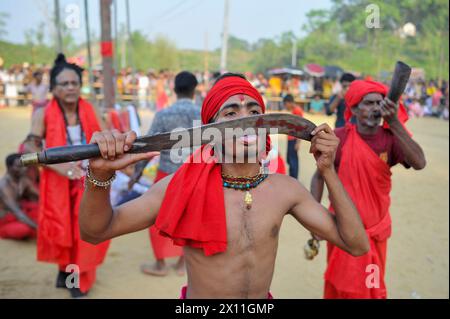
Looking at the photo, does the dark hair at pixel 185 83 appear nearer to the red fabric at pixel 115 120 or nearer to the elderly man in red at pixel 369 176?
the elderly man in red at pixel 369 176

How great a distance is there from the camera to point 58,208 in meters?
4.07

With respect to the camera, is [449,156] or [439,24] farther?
[439,24]

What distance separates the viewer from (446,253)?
215 inches

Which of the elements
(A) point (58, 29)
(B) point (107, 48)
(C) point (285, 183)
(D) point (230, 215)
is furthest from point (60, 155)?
(A) point (58, 29)

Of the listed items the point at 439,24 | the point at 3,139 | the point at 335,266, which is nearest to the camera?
the point at 335,266

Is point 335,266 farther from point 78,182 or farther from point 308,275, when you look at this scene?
point 78,182

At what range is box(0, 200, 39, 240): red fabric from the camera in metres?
5.36

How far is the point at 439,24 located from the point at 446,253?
112ft

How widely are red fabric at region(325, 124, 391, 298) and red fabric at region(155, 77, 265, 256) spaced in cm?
156

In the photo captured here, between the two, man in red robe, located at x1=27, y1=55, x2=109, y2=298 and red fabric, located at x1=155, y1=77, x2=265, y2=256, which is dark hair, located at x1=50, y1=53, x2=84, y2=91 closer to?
man in red robe, located at x1=27, y1=55, x2=109, y2=298

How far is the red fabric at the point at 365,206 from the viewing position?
3.36 m

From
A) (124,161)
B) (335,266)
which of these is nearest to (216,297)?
(124,161)

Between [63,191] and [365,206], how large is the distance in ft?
8.50

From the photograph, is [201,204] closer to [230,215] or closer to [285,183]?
[230,215]
